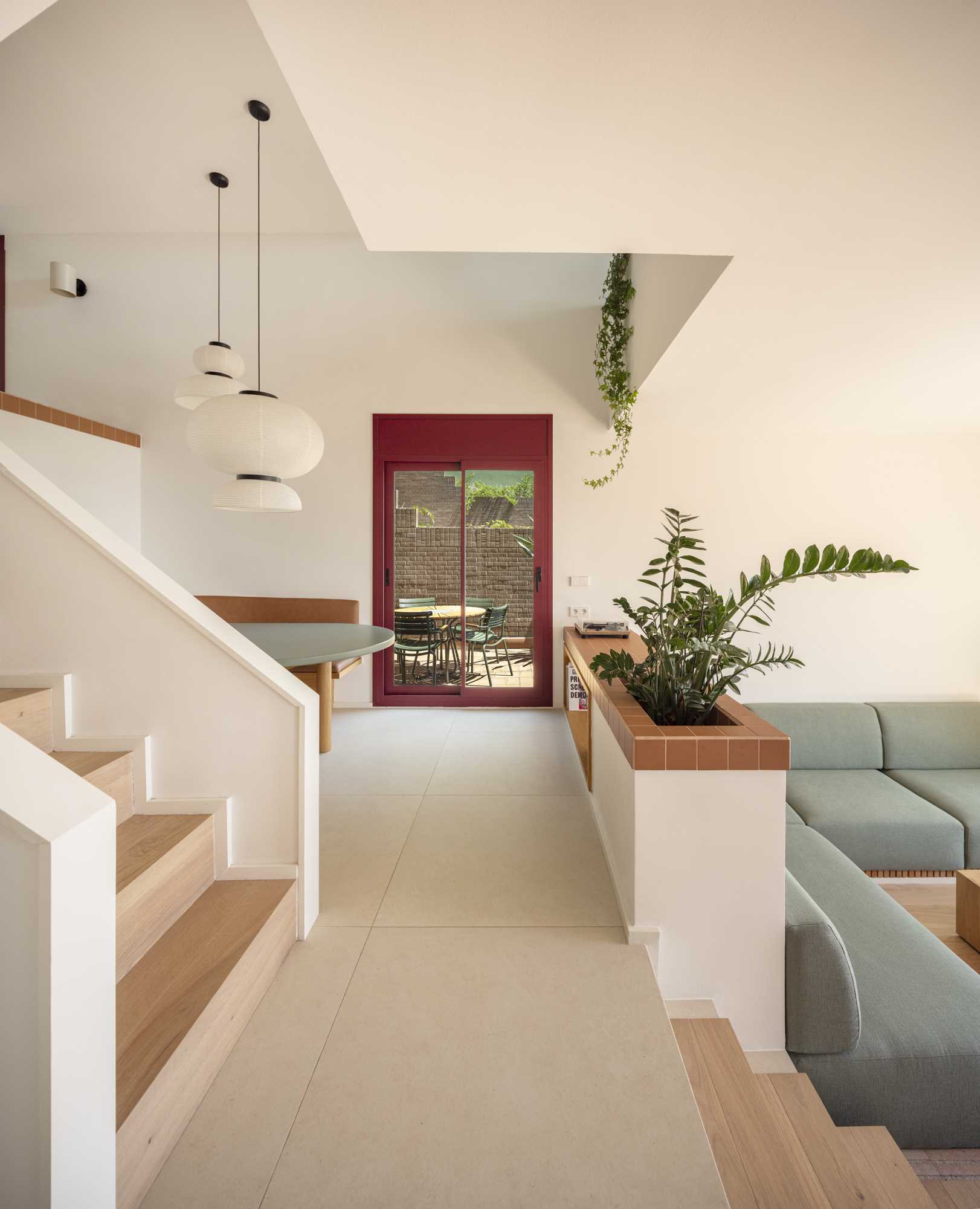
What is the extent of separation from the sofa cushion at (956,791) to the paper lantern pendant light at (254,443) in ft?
12.1

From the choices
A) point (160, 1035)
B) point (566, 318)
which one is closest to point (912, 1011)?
point (160, 1035)

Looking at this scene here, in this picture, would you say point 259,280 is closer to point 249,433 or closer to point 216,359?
point 216,359

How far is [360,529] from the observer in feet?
16.0

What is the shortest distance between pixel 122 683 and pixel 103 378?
4.16 metres

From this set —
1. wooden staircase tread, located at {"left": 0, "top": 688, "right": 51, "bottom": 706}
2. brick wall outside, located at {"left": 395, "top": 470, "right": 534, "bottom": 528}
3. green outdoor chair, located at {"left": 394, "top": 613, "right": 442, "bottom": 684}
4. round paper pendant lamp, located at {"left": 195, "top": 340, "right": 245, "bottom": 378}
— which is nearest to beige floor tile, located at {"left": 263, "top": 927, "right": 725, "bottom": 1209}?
wooden staircase tread, located at {"left": 0, "top": 688, "right": 51, "bottom": 706}

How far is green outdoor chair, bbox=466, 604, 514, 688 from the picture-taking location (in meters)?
4.98

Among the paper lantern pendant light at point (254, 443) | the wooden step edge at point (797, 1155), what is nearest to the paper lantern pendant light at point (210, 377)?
the paper lantern pendant light at point (254, 443)

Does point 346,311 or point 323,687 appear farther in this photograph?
point 346,311

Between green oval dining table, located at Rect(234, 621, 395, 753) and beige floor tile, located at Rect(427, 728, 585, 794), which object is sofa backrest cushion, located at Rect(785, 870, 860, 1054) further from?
green oval dining table, located at Rect(234, 621, 395, 753)

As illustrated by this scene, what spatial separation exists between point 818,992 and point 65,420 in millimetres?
5246

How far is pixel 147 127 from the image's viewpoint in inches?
133

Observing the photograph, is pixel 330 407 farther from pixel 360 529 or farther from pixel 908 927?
pixel 908 927

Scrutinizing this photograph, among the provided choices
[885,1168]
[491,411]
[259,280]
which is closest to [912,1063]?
[885,1168]

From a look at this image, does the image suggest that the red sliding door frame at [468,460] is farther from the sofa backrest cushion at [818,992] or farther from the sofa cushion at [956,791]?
the sofa backrest cushion at [818,992]
